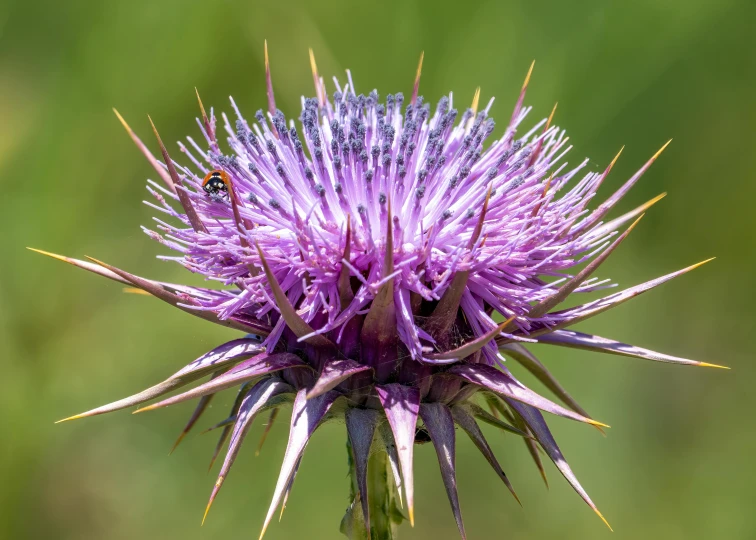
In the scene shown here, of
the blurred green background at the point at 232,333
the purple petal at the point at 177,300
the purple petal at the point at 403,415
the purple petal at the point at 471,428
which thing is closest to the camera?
the purple petal at the point at 403,415

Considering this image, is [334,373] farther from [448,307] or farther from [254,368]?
[448,307]

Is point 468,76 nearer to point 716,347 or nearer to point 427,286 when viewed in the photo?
point 716,347

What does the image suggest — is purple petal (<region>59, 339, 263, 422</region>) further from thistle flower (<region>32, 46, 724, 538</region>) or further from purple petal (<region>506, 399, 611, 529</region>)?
purple petal (<region>506, 399, 611, 529</region>)

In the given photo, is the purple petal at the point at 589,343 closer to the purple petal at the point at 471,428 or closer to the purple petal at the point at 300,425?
the purple petal at the point at 471,428

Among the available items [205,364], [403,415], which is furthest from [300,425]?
[205,364]

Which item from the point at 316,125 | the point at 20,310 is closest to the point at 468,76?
the point at 316,125

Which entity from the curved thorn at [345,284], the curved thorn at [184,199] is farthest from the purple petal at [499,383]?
the curved thorn at [184,199]

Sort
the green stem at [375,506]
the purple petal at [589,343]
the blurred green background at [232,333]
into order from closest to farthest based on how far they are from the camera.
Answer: the purple petal at [589,343]
the green stem at [375,506]
the blurred green background at [232,333]
